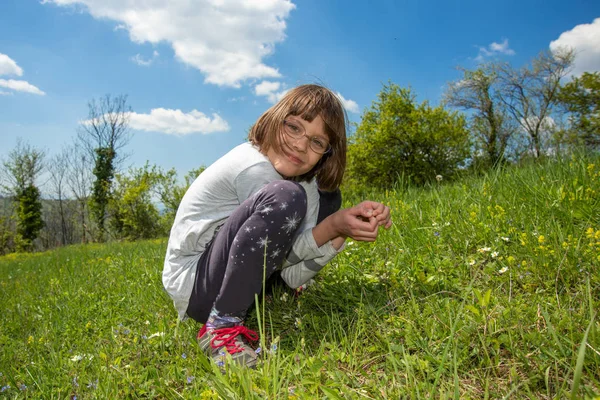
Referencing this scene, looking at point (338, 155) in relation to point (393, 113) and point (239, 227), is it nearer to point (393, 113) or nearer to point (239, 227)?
point (239, 227)

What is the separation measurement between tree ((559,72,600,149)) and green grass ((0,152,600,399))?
15553mm

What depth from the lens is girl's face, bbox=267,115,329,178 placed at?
1886 millimetres

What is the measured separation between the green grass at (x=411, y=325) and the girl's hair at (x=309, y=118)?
0.66m

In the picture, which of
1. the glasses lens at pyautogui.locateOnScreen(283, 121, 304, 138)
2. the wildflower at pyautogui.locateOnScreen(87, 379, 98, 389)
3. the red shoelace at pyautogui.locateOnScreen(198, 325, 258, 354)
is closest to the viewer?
the wildflower at pyautogui.locateOnScreen(87, 379, 98, 389)

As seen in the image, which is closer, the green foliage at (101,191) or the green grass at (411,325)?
the green grass at (411,325)

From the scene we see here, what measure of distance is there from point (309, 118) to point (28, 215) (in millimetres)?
37947

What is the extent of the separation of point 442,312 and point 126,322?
74.8 inches

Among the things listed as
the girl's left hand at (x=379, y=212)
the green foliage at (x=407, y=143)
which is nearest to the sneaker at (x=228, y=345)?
the girl's left hand at (x=379, y=212)

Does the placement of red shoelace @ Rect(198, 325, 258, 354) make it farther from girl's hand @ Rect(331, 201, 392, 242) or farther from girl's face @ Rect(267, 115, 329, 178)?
girl's face @ Rect(267, 115, 329, 178)

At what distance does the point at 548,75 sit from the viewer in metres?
25.5

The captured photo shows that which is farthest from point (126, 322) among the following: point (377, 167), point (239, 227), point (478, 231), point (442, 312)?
point (377, 167)

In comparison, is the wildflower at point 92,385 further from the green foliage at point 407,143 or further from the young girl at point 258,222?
the green foliage at point 407,143

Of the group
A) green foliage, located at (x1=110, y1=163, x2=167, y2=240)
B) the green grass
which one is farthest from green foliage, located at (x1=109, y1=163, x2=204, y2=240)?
the green grass

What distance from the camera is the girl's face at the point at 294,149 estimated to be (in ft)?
6.19
